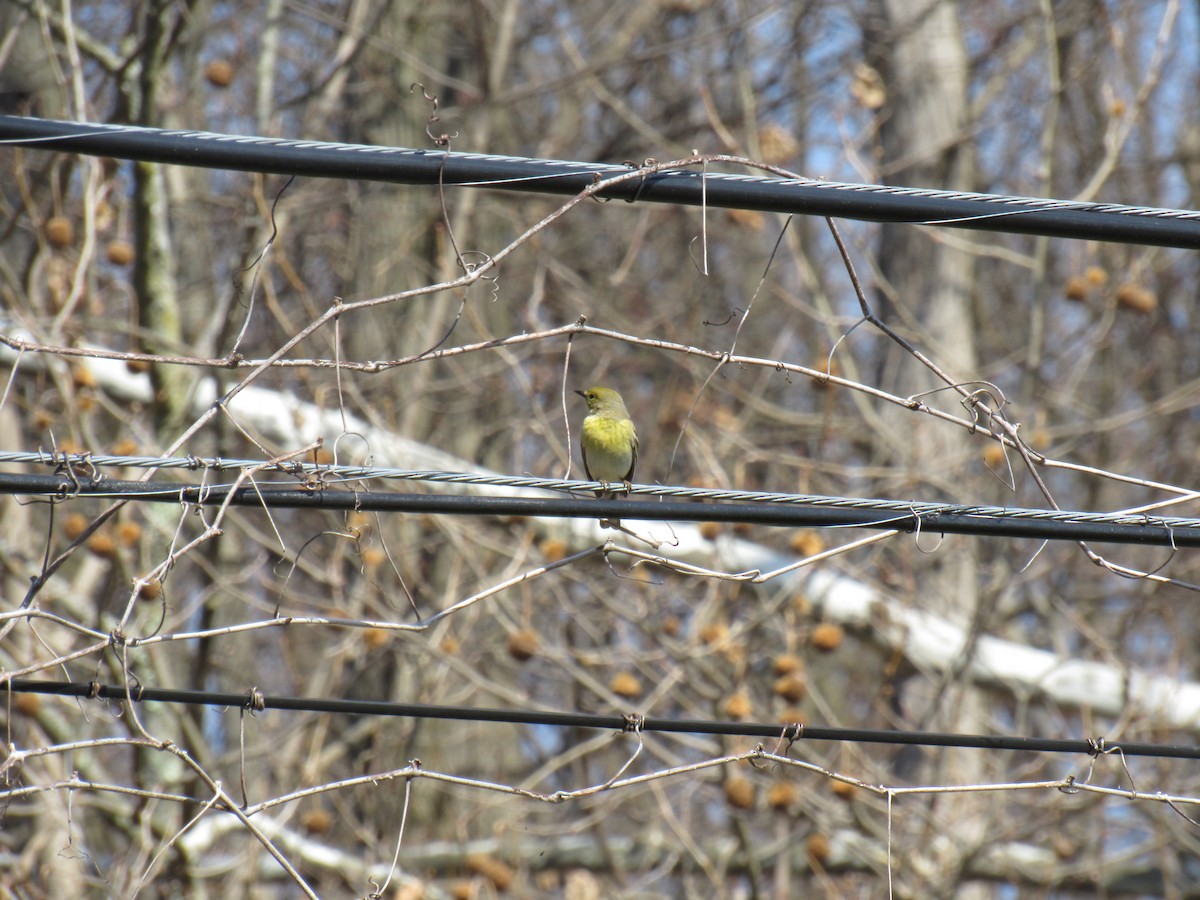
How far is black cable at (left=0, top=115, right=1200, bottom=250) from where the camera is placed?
291 cm

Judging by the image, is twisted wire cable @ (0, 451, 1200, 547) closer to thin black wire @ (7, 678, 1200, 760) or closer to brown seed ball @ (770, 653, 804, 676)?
thin black wire @ (7, 678, 1200, 760)

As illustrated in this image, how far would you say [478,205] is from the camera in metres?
11.4

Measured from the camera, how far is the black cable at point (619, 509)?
3238 mm

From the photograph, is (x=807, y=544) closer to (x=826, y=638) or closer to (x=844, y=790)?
(x=826, y=638)

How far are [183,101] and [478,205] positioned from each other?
8.54ft

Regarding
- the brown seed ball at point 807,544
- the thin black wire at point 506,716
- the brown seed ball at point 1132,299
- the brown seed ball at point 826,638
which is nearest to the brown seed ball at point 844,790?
the brown seed ball at point 826,638

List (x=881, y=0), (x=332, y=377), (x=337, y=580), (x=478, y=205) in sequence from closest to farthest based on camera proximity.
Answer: (x=337, y=580), (x=332, y=377), (x=478, y=205), (x=881, y=0)

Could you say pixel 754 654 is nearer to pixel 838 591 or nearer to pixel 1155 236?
pixel 838 591

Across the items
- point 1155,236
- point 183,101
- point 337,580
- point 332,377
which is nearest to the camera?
point 1155,236

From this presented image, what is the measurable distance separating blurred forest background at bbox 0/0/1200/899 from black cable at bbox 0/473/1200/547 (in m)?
0.26

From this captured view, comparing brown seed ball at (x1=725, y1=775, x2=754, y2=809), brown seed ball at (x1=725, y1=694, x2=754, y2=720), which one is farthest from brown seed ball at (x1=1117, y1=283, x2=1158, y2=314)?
brown seed ball at (x1=725, y1=775, x2=754, y2=809)

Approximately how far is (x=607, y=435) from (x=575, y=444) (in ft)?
9.83

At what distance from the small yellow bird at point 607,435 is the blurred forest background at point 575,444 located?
2.17 feet

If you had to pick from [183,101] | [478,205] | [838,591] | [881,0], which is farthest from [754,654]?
[881,0]
